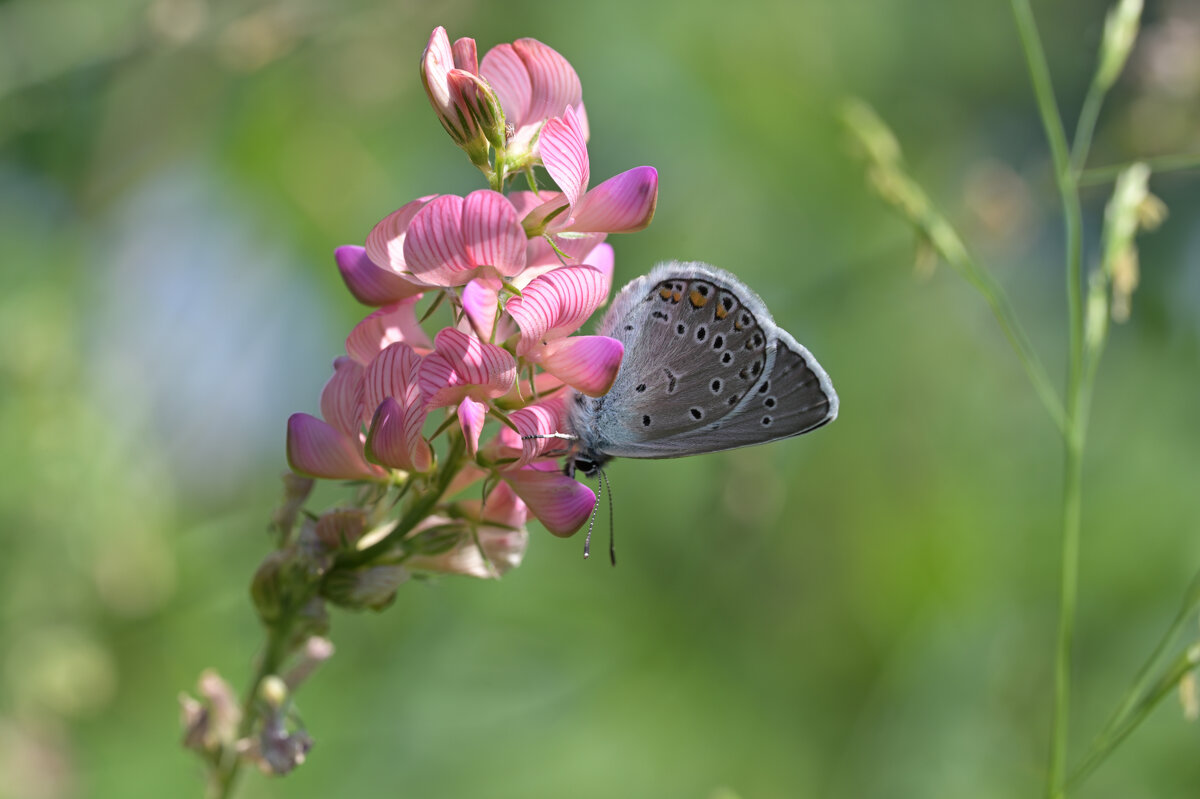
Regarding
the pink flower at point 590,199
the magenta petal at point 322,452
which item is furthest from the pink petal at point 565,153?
the magenta petal at point 322,452

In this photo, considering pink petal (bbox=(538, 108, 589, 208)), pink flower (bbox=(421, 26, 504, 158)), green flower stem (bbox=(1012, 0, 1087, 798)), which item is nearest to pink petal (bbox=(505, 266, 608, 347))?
pink petal (bbox=(538, 108, 589, 208))

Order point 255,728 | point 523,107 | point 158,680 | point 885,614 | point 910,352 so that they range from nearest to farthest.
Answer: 1. point 255,728
2. point 523,107
3. point 158,680
4. point 885,614
5. point 910,352

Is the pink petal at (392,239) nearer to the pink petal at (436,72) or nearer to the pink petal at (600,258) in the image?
the pink petal at (436,72)

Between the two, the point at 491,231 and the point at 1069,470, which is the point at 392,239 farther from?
the point at 1069,470

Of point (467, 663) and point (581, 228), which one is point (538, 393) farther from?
point (467, 663)

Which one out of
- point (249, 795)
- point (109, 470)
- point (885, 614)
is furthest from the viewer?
point (885, 614)

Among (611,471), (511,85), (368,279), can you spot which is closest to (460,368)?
(368,279)

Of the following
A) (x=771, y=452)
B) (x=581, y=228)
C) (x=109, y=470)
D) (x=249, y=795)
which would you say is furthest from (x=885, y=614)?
(x=581, y=228)

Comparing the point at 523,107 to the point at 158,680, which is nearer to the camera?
the point at 523,107
